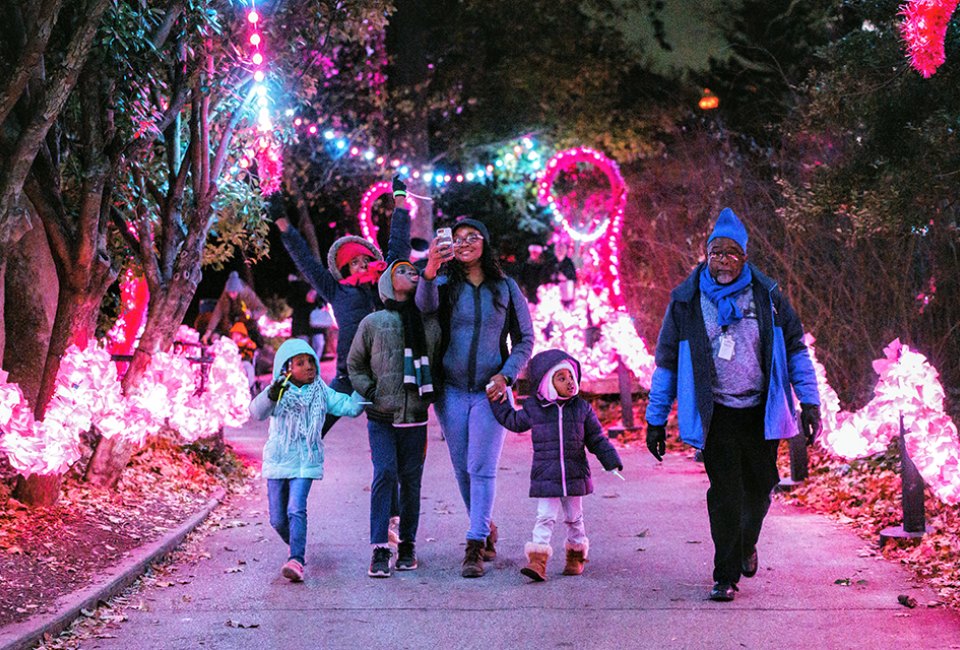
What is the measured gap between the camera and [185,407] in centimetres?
1115

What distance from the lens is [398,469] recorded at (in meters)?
8.10

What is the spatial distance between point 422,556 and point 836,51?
5.94 m

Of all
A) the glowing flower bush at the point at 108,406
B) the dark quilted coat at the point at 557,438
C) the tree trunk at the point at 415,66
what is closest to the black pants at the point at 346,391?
the dark quilted coat at the point at 557,438

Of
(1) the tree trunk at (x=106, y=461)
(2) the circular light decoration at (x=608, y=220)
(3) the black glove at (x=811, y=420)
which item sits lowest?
(1) the tree trunk at (x=106, y=461)

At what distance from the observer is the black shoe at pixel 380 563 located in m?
7.76

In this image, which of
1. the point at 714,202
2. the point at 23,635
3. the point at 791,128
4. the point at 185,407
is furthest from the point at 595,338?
the point at 23,635

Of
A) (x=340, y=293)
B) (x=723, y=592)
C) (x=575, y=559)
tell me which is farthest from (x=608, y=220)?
(x=723, y=592)

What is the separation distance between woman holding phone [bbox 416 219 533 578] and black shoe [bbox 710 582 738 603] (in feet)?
4.85

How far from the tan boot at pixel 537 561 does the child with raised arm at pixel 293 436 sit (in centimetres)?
138

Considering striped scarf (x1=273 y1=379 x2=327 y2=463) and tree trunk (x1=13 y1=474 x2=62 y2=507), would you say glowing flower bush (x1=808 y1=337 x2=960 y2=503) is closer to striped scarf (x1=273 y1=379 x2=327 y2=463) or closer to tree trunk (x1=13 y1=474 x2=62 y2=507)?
striped scarf (x1=273 y1=379 x2=327 y2=463)

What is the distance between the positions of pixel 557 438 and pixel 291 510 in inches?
65.6

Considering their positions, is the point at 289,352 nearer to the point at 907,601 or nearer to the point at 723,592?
the point at 723,592

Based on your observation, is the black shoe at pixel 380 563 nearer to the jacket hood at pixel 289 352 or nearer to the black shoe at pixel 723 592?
the jacket hood at pixel 289 352

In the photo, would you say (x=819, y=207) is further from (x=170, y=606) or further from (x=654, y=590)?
(x=170, y=606)
